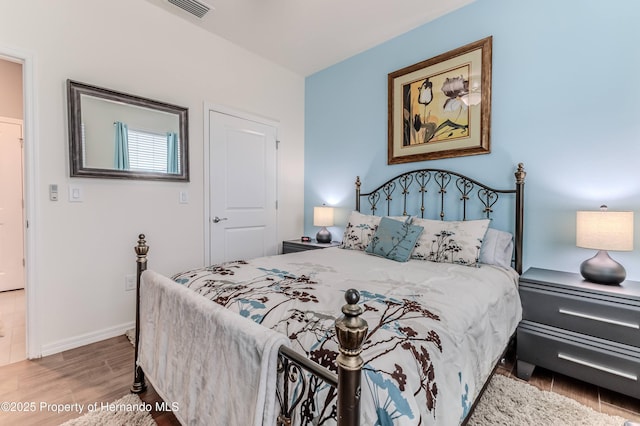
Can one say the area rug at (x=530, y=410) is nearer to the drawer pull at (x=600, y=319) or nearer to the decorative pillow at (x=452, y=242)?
the drawer pull at (x=600, y=319)

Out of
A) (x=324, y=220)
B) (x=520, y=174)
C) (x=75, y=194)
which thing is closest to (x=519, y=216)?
(x=520, y=174)

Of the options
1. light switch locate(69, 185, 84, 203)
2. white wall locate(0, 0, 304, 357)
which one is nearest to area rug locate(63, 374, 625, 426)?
white wall locate(0, 0, 304, 357)

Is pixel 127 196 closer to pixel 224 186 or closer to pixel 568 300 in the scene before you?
pixel 224 186

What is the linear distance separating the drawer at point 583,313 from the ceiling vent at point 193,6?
337 centimetres

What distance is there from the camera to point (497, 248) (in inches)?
87.3

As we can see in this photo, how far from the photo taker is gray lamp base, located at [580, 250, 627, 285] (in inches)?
70.7

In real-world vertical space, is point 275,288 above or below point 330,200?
below

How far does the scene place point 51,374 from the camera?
1.94 m

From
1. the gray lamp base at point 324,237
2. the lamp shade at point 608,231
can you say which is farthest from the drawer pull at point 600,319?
the gray lamp base at point 324,237

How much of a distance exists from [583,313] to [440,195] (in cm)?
137

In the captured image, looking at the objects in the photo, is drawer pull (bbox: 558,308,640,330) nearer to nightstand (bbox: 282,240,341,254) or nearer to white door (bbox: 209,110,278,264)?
nightstand (bbox: 282,240,341,254)

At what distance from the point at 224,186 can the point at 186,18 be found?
164cm

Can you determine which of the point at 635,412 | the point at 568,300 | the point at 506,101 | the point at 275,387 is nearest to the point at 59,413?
the point at 275,387

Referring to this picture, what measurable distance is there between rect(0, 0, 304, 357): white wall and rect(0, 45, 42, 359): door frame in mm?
14
